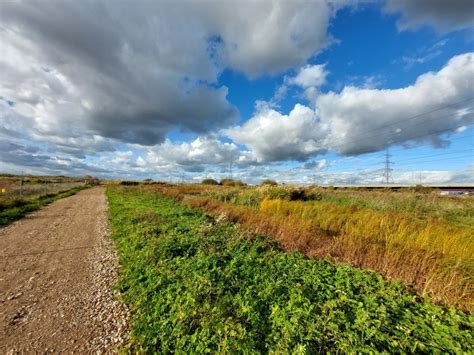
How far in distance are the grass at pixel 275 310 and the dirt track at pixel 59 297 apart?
1.29 ft

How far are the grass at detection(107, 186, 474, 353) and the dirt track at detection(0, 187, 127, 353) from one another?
0.39 metres

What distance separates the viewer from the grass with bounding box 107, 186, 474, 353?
2.49m

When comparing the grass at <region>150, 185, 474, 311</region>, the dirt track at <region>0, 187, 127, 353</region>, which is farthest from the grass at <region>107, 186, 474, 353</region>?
the grass at <region>150, 185, 474, 311</region>

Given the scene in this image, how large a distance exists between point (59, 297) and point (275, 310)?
4235 mm

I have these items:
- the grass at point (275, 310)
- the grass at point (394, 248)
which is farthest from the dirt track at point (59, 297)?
the grass at point (394, 248)

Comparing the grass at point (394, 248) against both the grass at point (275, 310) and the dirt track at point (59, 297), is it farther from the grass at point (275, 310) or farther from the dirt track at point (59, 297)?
the dirt track at point (59, 297)

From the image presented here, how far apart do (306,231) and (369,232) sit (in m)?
2.08

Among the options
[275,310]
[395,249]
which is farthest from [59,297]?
[395,249]

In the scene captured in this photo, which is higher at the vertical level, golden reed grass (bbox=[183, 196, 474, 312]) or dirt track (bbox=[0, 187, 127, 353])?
golden reed grass (bbox=[183, 196, 474, 312])

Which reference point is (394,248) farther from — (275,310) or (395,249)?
(275,310)

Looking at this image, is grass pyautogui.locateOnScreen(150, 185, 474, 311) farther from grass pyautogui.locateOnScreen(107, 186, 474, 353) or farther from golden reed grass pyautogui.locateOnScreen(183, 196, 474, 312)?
grass pyautogui.locateOnScreen(107, 186, 474, 353)

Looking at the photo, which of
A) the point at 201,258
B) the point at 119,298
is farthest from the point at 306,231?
the point at 119,298

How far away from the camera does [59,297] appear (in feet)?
13.1

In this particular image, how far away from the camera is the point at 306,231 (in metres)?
6.82
